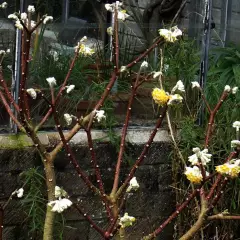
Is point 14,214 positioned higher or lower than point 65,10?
lower

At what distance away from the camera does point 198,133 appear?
5.56 m

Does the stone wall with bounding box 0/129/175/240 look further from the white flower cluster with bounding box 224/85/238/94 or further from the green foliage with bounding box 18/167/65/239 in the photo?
the white flower cluster with bounding box 224/85/238/94

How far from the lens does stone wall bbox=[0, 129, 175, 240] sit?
5.09 metres

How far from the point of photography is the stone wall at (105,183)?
16.7 ft

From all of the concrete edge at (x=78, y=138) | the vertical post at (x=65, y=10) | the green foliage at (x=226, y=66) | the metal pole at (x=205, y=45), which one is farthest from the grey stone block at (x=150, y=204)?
the vertical post at (x=65, y=10)

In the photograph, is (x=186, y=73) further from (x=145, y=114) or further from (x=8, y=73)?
(x=8, y=73)

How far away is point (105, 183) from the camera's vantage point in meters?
5.39

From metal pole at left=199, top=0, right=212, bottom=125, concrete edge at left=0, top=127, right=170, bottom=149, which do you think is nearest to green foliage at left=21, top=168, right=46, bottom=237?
concrete edge at left=0, top=127, right=170, bottom=149

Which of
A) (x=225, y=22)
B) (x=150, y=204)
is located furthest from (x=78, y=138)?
(x=225, y=22)

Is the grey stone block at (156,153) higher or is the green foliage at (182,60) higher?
the green foliage at (182,60)

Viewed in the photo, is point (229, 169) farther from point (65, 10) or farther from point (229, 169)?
point (65, 10)

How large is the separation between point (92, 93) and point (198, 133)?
2.79 feet

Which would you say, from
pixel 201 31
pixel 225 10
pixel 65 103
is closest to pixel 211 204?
pixel 65 103

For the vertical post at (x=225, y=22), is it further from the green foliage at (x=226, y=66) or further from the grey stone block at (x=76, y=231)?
the grey stone block at (x=76, y=231)
